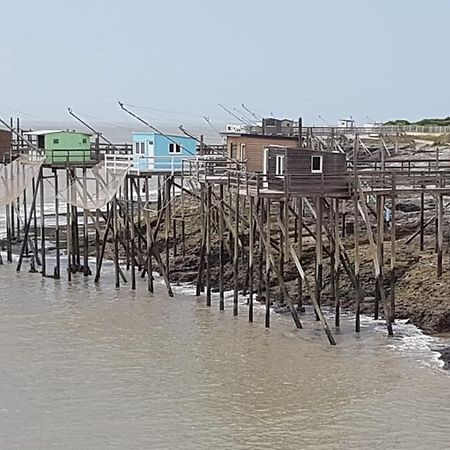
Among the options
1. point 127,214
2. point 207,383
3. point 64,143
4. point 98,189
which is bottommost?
point 207,383

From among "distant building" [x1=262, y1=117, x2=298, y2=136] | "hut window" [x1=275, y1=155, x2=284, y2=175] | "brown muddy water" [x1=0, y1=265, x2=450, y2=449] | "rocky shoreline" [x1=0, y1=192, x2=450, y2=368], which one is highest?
"distant building" [x1=262, y1=117, x2=298, y2=136]

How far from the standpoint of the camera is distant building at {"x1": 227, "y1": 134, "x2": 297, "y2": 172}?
32.4 m

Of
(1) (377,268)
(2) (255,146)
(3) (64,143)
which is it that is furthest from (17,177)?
(1) (377,268)

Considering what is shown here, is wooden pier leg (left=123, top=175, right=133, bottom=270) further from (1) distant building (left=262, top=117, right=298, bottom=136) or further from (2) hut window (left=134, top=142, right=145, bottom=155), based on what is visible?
(1) distant building (left=262, top=117, right=298, bottom=136)

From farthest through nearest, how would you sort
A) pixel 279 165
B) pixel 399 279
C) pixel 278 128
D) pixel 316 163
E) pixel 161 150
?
pixel 278 128 < pixel 161 150 < pixel 399 279 < pixel 279 165 < pixel 316 163

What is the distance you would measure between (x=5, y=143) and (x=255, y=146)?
1668 cm

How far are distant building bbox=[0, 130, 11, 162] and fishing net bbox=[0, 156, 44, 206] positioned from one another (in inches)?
112

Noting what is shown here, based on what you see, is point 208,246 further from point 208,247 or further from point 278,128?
point 278,128

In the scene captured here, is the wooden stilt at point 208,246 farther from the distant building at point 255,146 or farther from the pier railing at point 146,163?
the pier railing at point 146,163

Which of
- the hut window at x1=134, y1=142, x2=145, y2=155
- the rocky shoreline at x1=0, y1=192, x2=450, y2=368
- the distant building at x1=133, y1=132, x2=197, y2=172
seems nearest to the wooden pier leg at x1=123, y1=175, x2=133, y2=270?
the distant building at x1=133, y1=132, x2=197, y2=172

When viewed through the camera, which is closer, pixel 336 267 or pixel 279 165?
pixel 336 267

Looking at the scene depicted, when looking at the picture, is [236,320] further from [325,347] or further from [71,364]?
[71,364]

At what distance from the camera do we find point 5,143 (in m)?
44.7

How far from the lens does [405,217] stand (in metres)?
38.7
